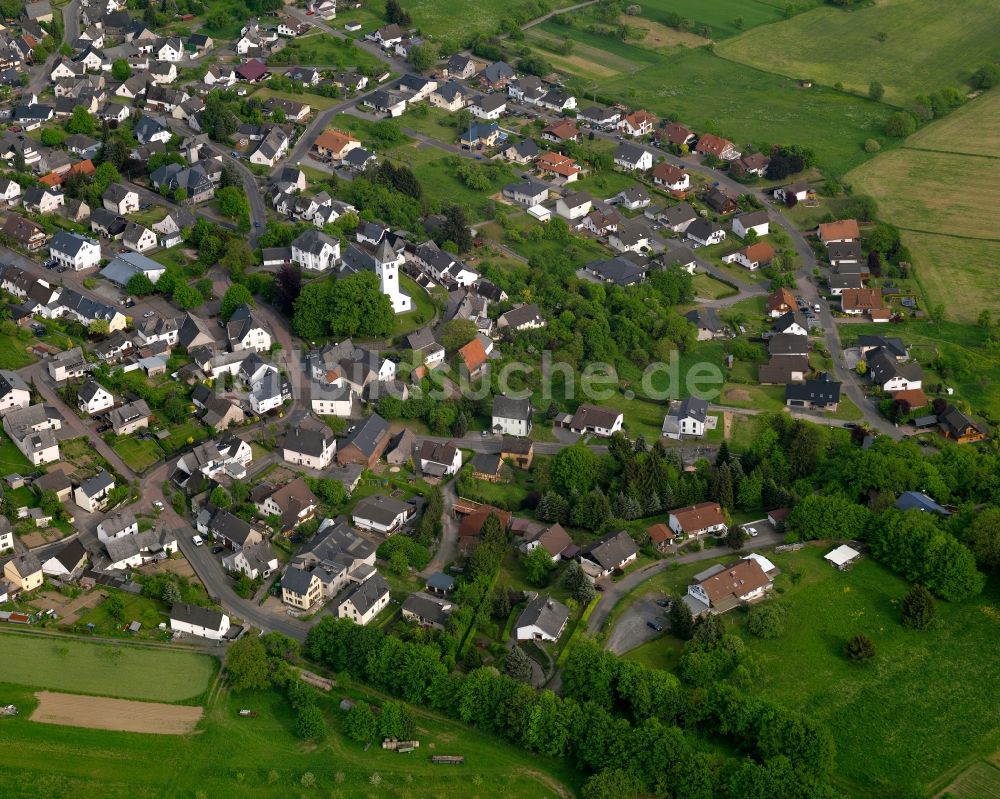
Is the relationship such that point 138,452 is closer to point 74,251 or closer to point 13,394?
point 13,394

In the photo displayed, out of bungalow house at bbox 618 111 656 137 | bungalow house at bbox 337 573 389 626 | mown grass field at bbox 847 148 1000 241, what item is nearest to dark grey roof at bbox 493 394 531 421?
bungalow house at bbox 337 573 389 626

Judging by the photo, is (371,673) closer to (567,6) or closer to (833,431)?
(833,431)

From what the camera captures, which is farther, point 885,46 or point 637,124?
point 885,46

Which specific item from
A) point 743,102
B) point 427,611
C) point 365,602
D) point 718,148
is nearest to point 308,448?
point 365,602

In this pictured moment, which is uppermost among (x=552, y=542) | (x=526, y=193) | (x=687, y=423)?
(x=526, y=193)

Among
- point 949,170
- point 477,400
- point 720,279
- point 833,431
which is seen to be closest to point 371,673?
point 477,400

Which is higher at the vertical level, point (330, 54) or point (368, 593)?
point (330, 54)

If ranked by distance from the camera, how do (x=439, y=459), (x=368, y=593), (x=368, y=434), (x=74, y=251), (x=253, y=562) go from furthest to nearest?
(x=74, y=251) < (x=368, y=434) < (x=439, y=459) < (x=253, y=562) < (x=368, y=593)
